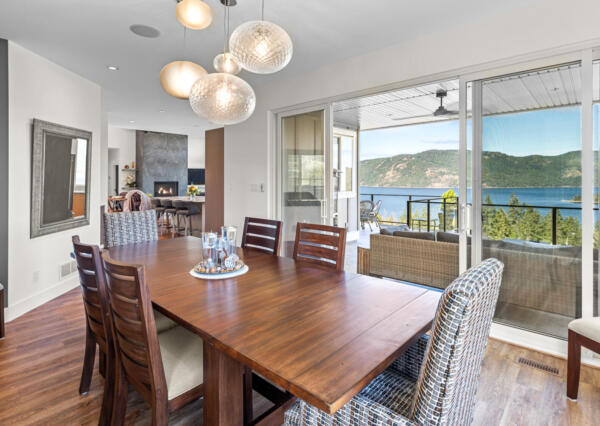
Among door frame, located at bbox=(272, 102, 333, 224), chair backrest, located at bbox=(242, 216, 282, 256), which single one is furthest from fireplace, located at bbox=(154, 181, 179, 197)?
→ chair backrest, located at bbox=(242, 216, 282, 256)

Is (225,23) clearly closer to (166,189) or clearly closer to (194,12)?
(194,12)

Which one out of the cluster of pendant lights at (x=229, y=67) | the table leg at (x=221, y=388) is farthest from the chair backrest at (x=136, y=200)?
the table leg at (x=221, y=388)

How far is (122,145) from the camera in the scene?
998cm

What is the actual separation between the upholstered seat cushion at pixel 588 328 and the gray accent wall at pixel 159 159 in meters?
10.3

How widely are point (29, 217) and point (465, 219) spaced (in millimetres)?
4084

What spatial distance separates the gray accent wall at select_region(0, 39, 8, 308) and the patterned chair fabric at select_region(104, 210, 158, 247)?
1086 mm

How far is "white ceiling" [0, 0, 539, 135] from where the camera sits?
8.28 ft

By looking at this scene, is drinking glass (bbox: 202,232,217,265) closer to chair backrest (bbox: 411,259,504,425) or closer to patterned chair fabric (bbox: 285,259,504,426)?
patterned chair fabric (bbox: 285,259,504,426)

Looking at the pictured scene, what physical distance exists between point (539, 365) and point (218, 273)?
223 cm

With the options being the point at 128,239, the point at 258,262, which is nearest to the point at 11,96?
the point at 128,239

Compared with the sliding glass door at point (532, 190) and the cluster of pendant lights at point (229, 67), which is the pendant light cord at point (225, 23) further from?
the sliding glass door at point (532, 190)

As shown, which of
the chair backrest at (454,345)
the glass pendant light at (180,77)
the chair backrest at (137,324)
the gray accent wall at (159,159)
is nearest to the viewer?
the chair backrest at (454,345)

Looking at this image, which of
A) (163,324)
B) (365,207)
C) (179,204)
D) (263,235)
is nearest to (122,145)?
(179,204)

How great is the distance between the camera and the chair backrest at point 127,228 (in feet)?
9.27
